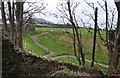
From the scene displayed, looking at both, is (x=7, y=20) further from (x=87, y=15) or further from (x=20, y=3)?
(x=87, y=15)

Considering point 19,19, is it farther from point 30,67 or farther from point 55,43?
point 55,43

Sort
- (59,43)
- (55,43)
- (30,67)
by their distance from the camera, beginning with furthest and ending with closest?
(55,43), (59,43), (30,67)

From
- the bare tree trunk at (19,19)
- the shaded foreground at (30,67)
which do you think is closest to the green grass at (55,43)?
the bare tree trunk at (19,19)

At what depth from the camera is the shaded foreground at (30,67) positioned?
8016 mm

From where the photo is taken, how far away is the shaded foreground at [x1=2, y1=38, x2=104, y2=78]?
8.02m

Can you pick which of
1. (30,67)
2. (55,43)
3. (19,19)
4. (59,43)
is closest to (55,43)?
(55,43)

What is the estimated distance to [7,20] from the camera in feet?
58.1

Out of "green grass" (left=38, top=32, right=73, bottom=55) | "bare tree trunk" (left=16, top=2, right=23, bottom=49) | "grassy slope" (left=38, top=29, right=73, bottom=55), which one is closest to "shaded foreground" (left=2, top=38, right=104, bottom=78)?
"bare tree trunk" (left=16, top=2, right=23, bottom=49)

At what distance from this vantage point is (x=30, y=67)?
8.52 meters

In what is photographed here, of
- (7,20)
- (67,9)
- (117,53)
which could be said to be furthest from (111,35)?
(7,20)

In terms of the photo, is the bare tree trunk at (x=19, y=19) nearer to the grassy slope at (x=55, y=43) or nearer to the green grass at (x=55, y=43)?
the grassy slope at (x=55, y=43)

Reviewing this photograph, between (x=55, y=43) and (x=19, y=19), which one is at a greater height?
(x=19, y=19)

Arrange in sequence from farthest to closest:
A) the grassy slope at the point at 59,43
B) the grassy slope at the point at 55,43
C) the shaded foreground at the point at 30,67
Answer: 1. the grassy slope at the point at 55,43
2. the grassy slope at the point at 59,43
3. the shaded foreground at the point at 30,67

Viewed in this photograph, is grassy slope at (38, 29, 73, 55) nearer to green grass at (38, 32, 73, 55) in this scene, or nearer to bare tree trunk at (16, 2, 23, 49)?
green grass at (38, 32, 73, 55)
